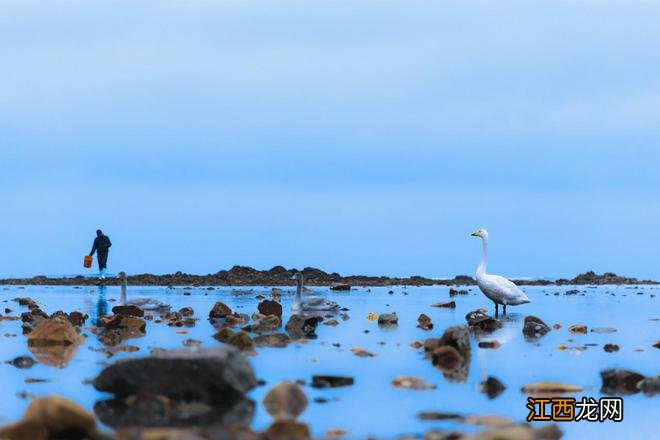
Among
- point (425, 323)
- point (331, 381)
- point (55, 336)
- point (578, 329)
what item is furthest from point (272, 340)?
point (578, 329)

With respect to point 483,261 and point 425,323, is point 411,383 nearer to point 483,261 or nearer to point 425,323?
point 425,323

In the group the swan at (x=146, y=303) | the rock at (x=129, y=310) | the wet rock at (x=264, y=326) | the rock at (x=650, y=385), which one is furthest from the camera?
the swan at (x=146, y=303)

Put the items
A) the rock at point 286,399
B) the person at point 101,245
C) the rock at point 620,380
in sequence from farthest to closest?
1. the person at point 101,245
2. the rock at point 620,380
3. the rock at point 286,399

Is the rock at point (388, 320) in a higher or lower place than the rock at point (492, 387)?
higher

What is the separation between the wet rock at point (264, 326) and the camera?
75.3ft

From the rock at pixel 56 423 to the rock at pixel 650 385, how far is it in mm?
8018

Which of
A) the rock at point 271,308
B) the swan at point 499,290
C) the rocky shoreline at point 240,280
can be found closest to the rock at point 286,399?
the rock at point 271,308

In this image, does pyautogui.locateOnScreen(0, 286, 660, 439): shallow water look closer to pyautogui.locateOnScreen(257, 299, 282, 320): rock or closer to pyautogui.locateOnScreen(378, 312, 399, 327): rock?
pyautogui.locateOnScreen(378, 312, 399, 327): rock

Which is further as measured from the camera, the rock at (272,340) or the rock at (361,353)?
the rock at (272,340)

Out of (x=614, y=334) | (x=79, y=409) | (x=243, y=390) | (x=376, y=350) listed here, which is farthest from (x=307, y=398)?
(x=614, y=334)

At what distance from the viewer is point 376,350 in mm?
19000

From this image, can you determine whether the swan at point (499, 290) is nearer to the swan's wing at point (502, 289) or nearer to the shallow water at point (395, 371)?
the swan's wing at point (502, 289)

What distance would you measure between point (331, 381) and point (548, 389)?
3.04m

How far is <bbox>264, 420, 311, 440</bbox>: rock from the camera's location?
390 inches
